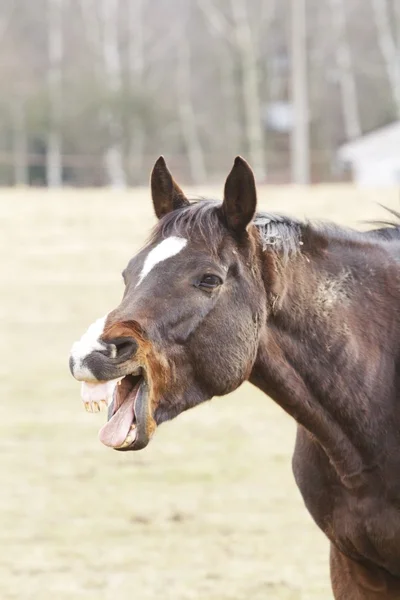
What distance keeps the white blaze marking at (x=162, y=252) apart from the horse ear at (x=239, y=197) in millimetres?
175

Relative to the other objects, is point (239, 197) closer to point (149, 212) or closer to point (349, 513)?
point (349, 513)

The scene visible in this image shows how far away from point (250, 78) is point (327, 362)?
120 feet

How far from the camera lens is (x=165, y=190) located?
11.5 feet

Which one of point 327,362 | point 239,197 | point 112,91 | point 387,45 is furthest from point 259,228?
point 387,45

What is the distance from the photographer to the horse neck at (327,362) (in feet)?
11.0

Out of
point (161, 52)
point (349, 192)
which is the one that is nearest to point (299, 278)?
point (349, 192)

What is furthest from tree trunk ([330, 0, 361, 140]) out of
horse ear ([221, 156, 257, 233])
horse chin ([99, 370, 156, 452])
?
horse chin ([99, 370, 156, 452])

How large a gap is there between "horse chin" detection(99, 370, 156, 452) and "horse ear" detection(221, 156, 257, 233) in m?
0.59

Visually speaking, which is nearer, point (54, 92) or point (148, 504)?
point (148, 504)

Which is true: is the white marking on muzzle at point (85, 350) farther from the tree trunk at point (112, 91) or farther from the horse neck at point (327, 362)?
the tree trunk at point (112, 91)

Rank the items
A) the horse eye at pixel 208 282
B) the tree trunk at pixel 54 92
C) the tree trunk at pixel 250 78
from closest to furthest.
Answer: the horse eye at pixel 208 282 → the tree trunk at pixel 54 92 → the tree trunk at pixel 250 78

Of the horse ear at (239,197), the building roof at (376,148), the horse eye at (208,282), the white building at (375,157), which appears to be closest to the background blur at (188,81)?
the white building at (375,157)

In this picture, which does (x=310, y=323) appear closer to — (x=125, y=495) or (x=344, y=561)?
(x=344, y=561)

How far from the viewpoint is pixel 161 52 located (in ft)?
137
